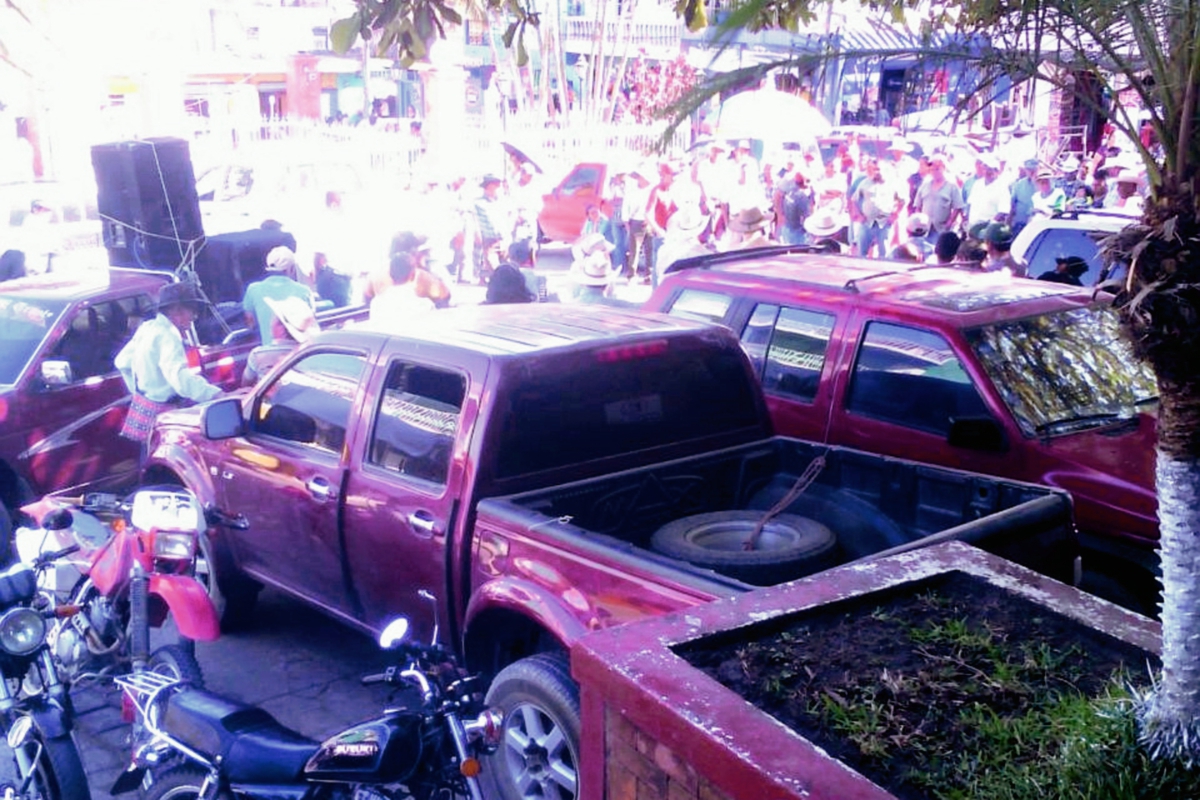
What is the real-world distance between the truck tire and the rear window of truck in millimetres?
487

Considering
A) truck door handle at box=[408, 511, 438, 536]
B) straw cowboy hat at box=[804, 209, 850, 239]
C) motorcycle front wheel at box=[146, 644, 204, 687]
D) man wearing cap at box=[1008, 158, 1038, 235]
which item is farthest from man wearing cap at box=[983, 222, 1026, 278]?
man wearing cap at box=[1008, 158, 1038, 235]

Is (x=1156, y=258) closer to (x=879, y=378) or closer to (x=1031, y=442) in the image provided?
(x=1031, y=442)

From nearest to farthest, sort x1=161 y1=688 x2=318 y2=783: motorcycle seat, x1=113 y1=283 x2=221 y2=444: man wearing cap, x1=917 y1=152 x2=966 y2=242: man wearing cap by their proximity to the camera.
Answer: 1. x1=161 y1=688 x2=318 y2=783: motorcycle seat
2. x1=113 y1=283 x2=221 y2=444: man wearing cap
3. x1=917 y1=152 x2=966 y2=242: man wearing cap

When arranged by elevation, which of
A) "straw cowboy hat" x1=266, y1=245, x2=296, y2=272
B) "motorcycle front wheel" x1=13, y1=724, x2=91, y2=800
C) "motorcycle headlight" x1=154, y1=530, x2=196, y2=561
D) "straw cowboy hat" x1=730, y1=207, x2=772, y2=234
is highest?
"straw cowboy hat" x1=730, y1=207, x2=772, y2=234

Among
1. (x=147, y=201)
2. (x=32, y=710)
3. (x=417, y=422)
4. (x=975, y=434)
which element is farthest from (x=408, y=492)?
(x=147, y=201)

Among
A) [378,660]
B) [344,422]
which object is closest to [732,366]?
[344,422]

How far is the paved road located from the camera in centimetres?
551

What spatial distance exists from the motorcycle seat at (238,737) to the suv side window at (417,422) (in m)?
1.23

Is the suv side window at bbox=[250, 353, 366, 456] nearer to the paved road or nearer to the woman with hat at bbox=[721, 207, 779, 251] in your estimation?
the paved road

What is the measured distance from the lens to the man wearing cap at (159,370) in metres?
7.51

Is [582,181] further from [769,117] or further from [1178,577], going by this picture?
[1178,577]

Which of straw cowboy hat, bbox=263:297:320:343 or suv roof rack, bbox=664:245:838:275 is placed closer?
suv roof rack, bbox=664:245:838:275

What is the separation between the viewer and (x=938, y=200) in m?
17.0

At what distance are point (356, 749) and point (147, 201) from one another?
8819 mm
